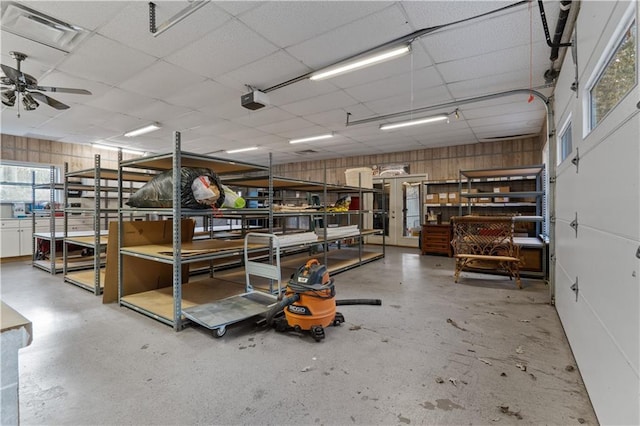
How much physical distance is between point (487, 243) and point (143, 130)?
7.21 m

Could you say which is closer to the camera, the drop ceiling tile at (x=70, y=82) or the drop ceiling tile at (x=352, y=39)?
the drop ceiling tile at (x=352, y=39)

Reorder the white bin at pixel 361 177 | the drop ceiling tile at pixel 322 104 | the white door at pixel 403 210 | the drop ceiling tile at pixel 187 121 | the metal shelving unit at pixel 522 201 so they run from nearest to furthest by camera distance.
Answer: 1. the drop ceiling tile at pixel 322 104
2. the metal shelving unit at pixel 522 201
3. the drop ceiling tile at pixel 187 121
4. the white bin at pixel 361 177
5. the white door at pixel 403 210

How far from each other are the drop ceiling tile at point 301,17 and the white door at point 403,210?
6079mm

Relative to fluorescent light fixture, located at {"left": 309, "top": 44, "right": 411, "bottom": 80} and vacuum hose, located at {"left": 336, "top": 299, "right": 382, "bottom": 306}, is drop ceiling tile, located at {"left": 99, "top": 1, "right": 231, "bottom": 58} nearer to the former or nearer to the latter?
fluorescent light fixture, located at {"left": 309, "top": 44, "right": 411, "bottom": 80}

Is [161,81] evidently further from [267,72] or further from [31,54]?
[267,72]

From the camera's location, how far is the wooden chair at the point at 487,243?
4277 mm

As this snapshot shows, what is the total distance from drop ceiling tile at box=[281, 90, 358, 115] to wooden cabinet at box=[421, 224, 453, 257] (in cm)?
392

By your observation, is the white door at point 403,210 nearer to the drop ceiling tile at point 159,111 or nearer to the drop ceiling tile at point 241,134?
the drop ceiling tile at point 241,134

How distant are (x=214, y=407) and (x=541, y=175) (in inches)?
279

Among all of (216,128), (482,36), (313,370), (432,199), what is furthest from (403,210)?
A: (313,370)

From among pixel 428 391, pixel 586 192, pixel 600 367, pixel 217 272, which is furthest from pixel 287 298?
pixel 217 272

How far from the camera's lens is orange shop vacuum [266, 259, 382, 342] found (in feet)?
8.21

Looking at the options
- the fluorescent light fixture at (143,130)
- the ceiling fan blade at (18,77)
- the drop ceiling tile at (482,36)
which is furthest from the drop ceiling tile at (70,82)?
the drop ceiling tile at (482,36)

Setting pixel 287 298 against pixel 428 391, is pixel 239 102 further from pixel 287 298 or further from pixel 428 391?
pixel 428 391
